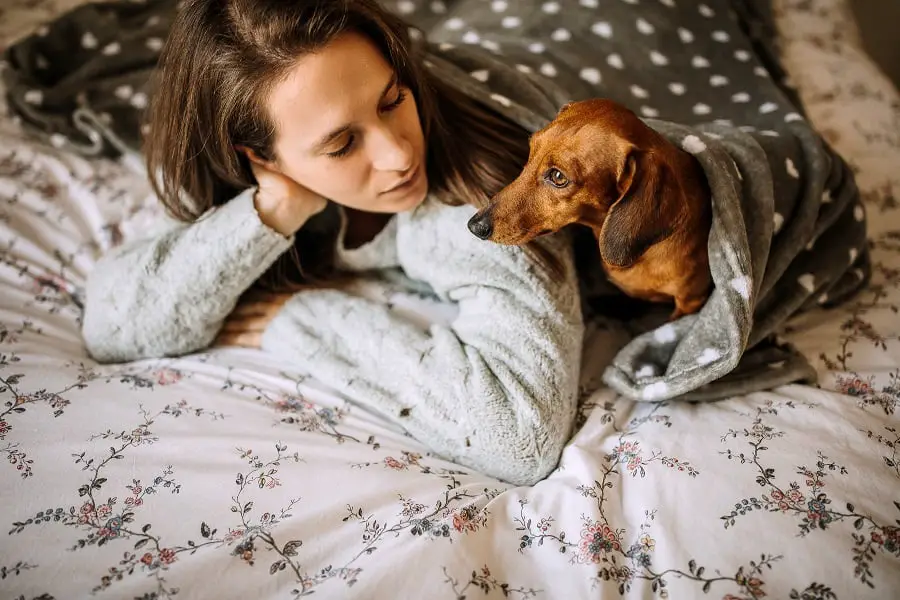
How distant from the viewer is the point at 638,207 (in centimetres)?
89

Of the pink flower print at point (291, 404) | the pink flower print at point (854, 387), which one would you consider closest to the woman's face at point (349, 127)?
the pink flower print at point (291, 404)

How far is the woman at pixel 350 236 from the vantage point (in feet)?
3.06

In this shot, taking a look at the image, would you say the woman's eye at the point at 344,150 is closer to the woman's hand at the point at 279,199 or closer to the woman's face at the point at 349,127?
the woman's face at the point at 349,127

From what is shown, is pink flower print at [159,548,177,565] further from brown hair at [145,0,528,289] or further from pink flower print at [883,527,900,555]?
pink flower print at [883,527,900,555]

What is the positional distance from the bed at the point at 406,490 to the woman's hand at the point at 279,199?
0.94 feet

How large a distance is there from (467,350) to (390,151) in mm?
374

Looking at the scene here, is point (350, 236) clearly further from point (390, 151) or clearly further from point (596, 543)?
point (596, 543)

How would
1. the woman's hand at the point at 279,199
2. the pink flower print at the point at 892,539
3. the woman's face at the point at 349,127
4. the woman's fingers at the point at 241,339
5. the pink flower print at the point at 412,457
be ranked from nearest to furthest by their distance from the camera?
1. the pink flower print at the point at 892,539
2. the woman's face at the point at 349,127
3. the pink flower print at the point at 412,457
4. the woman's hand at the point at 279,199
5. the woman's fingers at the point at 241,339

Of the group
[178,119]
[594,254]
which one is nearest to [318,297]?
[178,119]

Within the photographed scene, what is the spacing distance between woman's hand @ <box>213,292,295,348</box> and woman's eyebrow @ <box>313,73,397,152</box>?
0.40 meters

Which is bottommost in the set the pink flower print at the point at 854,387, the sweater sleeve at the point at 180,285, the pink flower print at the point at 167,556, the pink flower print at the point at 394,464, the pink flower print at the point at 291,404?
the pink flower print at the point at 394,464

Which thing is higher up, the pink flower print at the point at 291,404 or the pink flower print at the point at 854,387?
the pink flower print at the point at 854,387

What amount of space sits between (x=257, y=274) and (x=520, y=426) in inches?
23.1

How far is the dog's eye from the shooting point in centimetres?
93
